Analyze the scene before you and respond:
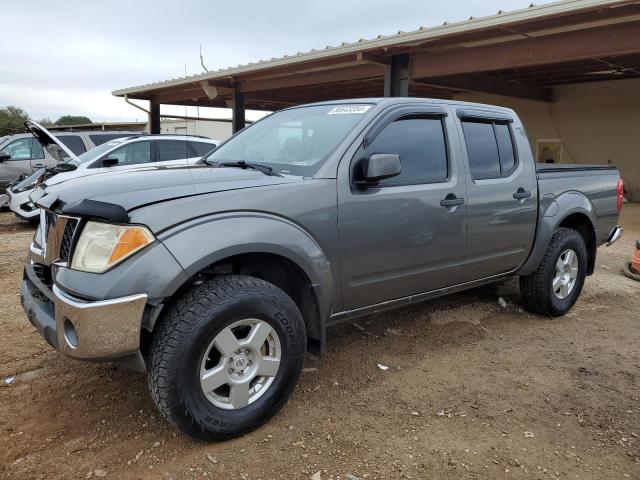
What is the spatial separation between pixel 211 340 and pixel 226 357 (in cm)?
14

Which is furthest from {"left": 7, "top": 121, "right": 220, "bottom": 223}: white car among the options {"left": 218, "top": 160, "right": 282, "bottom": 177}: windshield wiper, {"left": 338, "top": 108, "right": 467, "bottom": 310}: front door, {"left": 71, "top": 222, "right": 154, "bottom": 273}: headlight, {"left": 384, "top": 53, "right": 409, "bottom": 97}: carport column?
{"left": 71, "top": 222, "right": 154, "bottom": 273}: headlight

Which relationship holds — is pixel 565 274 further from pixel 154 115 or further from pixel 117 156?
pixel 154 115

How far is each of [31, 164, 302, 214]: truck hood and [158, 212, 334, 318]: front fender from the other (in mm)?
191

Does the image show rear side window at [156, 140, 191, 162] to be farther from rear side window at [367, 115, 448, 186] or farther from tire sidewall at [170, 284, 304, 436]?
tire sidewall at [170, 284, 304, 436]

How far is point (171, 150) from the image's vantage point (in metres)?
9.34

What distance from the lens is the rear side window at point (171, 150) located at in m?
9.30

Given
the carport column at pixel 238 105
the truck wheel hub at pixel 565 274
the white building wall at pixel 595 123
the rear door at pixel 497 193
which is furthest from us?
the carport column at pixel 238 105

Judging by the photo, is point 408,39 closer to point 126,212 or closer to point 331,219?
point 331,219

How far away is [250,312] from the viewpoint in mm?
2646

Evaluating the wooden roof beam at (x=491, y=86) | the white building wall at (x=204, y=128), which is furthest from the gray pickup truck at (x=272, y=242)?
the white building wall at (x=204, y=128)

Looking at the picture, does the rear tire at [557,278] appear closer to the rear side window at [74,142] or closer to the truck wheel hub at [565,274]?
the truck wheel hub at [565,274]

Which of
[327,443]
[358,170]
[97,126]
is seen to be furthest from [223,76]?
[97,126]

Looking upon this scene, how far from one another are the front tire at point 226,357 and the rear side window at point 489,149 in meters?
2.00

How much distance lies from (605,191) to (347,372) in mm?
3363
